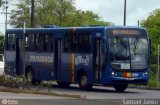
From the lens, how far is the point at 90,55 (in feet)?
100

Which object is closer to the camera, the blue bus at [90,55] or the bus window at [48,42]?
the blue bus at [90,55]

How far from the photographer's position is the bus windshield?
2973 centimetres

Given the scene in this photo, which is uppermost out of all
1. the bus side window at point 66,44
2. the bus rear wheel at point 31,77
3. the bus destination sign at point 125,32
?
the bus destination sign at point 125,32

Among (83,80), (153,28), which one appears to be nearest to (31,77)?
(83,80)

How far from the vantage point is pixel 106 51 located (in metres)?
29.6

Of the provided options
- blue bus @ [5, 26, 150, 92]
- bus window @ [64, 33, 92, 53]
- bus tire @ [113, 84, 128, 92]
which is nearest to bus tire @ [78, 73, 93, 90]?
blue bus @ [5, 26, 150, 92]

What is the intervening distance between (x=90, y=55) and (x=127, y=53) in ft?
6.11

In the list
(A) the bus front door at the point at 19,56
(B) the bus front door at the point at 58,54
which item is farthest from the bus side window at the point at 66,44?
(A) the bus front door at the point at 19,56

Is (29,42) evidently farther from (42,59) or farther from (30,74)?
(30,74)

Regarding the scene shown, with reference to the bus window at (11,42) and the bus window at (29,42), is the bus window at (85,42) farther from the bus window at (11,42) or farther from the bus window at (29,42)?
the bus window at (11,42)

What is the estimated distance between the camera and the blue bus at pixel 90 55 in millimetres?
29828

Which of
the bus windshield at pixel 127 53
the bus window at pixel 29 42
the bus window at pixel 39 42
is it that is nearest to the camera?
the bus windshield at pixel 127 53

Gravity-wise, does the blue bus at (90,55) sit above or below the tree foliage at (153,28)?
below

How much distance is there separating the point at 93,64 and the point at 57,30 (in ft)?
11.9
